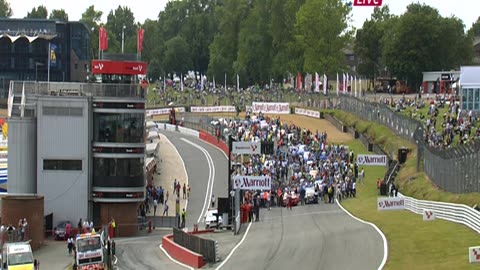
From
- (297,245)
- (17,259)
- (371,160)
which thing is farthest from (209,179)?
(17,259)

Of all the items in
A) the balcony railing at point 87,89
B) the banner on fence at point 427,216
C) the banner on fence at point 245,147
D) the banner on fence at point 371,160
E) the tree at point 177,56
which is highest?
the tree at point 177,56

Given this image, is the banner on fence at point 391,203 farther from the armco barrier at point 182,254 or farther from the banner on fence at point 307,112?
the banner on fence at point 307,112

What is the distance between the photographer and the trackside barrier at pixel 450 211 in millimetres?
39938

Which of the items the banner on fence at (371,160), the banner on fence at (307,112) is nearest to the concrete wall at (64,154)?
the banner on fence at (371,160)

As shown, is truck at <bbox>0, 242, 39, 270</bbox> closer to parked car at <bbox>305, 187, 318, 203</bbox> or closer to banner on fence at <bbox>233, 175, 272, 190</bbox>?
banner on fence at <bbox>233, 175, 272, 190</bbox>

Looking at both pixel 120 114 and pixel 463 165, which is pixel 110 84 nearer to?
pixel 120 114

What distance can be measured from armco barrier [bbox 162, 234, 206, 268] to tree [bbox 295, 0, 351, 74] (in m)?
76.1

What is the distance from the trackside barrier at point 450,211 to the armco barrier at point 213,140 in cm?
3813

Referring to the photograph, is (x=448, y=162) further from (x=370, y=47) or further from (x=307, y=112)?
(x=370, y=47)

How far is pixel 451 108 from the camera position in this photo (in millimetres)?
85625

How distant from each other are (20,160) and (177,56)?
132272 mm

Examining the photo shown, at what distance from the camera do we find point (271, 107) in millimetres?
105562

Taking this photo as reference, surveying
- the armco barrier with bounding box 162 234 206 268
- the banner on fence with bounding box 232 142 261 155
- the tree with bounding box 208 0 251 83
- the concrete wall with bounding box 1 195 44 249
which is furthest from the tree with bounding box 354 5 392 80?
the armco barrier with bounding box 162 234 206 268

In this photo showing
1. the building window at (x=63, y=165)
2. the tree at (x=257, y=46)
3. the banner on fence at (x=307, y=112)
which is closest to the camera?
the building window at (x=63, y=165)
